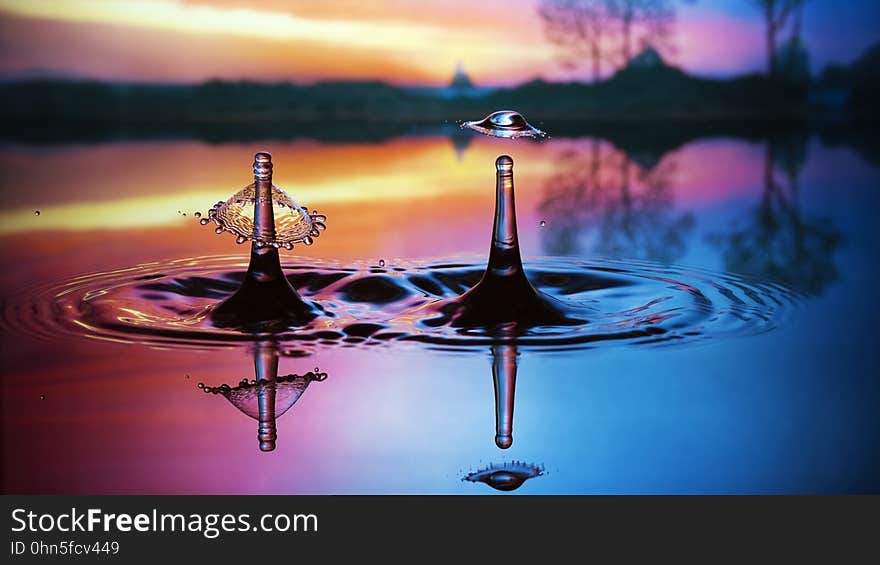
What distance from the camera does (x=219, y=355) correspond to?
3576 millimetres

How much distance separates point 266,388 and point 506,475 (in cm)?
90

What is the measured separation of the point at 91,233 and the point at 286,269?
6.39 feet

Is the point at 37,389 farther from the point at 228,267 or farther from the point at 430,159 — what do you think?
the point at 430,159

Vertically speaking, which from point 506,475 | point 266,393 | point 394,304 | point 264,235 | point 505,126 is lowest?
point 506,475

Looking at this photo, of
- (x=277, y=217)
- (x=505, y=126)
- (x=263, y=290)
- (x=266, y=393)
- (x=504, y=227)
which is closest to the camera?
(x=266, y=393)

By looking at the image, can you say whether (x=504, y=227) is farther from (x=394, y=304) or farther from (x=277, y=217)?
(x=277, y=217)

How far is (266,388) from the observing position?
3.21 m

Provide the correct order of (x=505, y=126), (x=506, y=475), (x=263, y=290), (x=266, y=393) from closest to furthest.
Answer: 1. (x=506, y=475)
2. (x=266, y=393)
3. (x=505, y=126)
4. (x=263, y=290)

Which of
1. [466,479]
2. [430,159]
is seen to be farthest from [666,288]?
[430,159]

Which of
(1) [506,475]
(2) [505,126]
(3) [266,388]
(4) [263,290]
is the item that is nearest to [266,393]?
(3) [266,388]

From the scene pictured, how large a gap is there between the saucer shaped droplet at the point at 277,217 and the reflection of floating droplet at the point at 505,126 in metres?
0.74

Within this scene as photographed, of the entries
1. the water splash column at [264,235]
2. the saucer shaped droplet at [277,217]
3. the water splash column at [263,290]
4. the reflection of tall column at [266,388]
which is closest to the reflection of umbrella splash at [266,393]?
the reflection of tall column at [266,388]

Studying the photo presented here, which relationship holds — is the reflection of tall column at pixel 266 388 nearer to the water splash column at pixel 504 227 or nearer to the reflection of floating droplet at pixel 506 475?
the reflection of floating droplet at pixel 506 475

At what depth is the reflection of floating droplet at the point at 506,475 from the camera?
254cm
